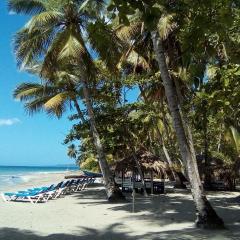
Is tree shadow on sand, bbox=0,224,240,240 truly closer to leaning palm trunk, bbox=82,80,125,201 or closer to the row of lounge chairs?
leaning palm trunk, bbox=82,80,125,201

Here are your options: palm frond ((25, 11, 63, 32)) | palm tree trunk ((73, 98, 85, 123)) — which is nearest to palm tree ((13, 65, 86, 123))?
palm tree trunk ((73, 98, 85, 123))

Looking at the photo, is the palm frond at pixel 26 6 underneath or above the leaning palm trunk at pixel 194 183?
above

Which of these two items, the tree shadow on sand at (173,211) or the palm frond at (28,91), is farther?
the palm frond at (28,91)

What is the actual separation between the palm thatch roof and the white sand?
3.58 m

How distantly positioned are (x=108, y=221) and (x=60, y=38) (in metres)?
8.33

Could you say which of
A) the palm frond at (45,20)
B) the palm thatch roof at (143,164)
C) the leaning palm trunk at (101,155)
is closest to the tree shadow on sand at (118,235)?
the leaning palm trunk at (101,155)

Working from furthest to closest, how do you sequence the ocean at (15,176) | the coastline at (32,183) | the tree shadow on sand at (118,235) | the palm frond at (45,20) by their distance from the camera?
the ocean at (15,176) < the coastline at (32,183) < the palm frond at (45,20) < the tree shadow on sand at (118,235)

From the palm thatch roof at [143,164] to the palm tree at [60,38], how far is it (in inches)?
142

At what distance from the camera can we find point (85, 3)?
659 inches

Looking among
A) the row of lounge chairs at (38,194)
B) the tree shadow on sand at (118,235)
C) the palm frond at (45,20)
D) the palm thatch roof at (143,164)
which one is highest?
the palm frond at (45,20)

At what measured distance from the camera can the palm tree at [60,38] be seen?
1722cm

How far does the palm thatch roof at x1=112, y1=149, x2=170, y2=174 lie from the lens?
69.8 ft

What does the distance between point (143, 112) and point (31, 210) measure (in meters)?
6.78

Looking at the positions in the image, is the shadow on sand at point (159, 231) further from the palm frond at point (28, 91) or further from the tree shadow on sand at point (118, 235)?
the palm frond at point (28, 91)
